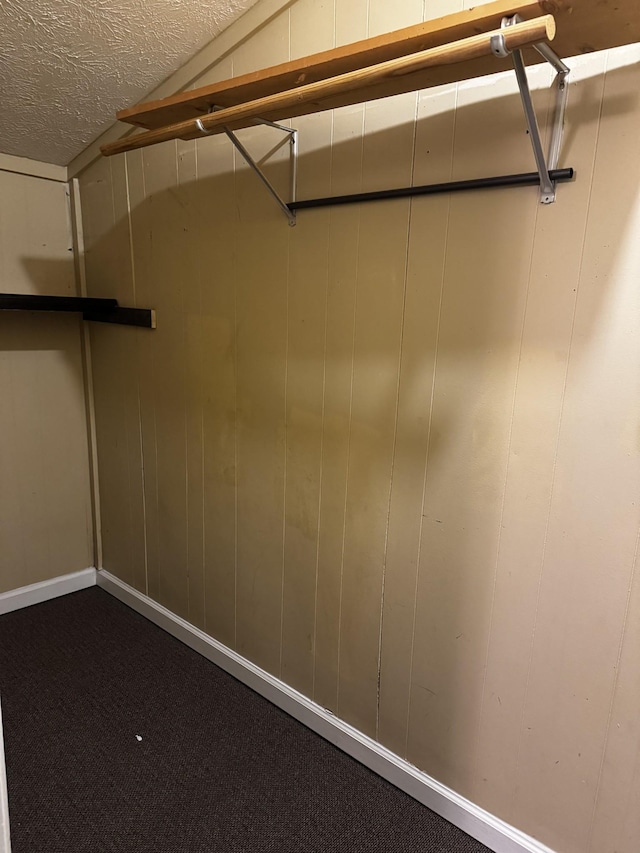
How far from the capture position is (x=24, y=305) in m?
2.28

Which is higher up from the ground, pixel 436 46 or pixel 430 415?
pixel 436 46

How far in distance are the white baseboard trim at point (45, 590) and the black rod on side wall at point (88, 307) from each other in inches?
51.3

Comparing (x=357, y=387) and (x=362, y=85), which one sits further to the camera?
(x=357, y=387)

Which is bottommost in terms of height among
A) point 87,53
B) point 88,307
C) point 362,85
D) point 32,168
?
point 88,307

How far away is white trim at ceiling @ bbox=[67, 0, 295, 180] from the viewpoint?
1658 mm

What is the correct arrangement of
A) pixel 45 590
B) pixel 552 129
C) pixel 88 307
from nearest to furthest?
pixel 552 129
pixel 88 307
pixel 45 590

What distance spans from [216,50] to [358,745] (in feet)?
7.54

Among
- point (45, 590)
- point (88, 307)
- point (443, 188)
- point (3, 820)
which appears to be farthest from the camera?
point (45, 590)

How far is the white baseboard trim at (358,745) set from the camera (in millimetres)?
1494

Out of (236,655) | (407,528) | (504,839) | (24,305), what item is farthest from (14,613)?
(504,839)

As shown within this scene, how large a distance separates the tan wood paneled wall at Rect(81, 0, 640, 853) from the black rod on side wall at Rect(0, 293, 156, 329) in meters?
0.14

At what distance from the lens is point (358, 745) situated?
1771mm

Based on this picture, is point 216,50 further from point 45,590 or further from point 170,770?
point 45,590

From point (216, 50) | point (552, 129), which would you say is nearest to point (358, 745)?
point (552, 129)
